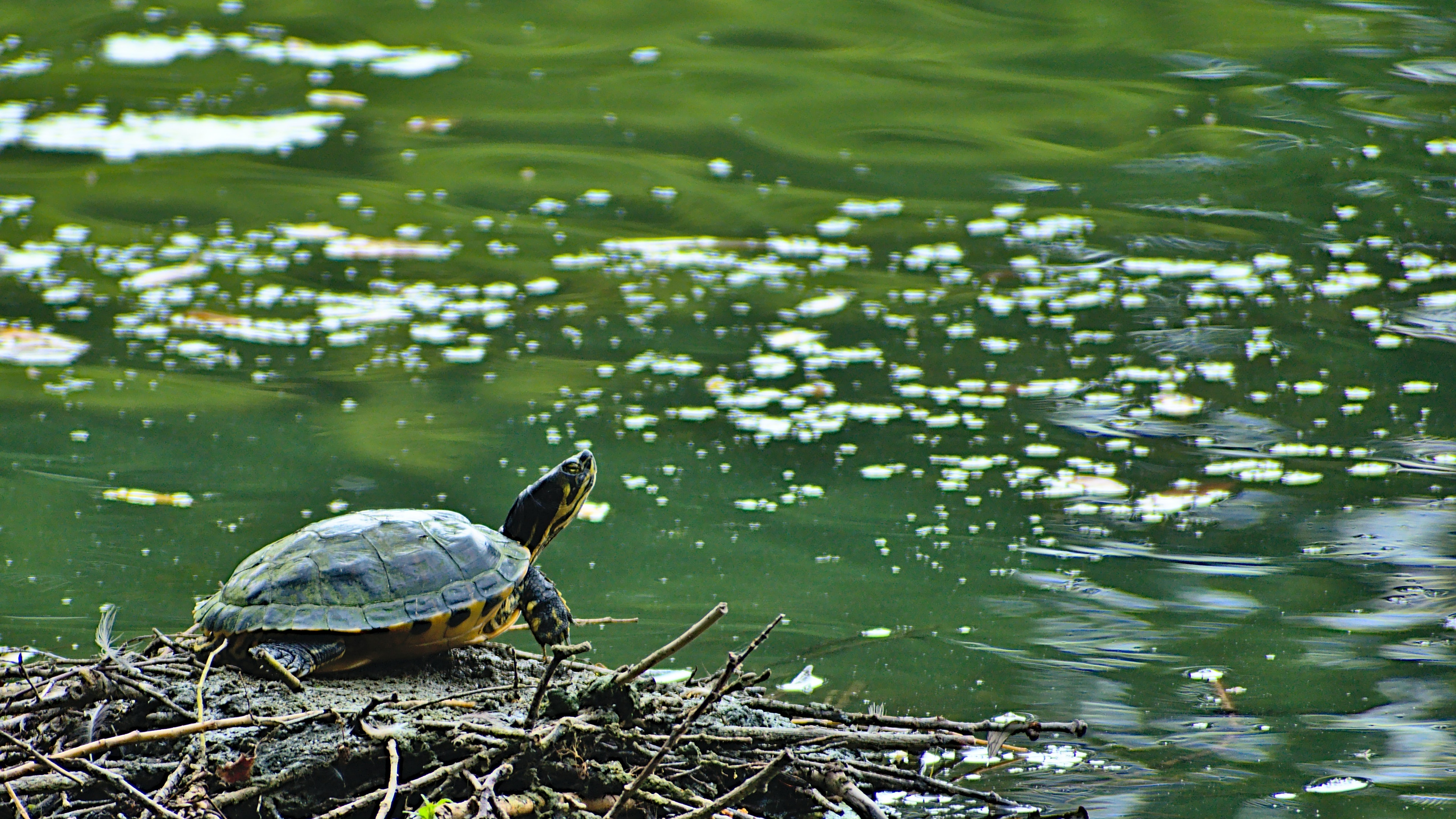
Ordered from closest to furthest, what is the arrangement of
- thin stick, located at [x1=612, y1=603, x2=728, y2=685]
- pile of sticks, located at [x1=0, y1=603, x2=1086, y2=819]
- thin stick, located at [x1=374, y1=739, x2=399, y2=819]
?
thin stick, located at [x1=612, y1=603, x2=728, y2=685] < thin stick, located at [x1=374, y1=739, x2=399, y2=819] < pile of sticks, located at [x1=0, y1=603, x2=1086, y2=819]

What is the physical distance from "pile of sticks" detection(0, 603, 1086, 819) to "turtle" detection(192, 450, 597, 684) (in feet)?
0.47

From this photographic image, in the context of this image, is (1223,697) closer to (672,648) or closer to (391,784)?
(672,648)

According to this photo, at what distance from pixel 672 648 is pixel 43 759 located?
3.76ft

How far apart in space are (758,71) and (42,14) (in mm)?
5835

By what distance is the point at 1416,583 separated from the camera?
5.07 metres

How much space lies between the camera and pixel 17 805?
8.91 feet

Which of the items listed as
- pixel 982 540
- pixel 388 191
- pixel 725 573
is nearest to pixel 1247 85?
pixel 388 191

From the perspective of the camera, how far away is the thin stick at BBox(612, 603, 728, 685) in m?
2.47

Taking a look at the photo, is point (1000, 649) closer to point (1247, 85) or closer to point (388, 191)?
point (388, 191)

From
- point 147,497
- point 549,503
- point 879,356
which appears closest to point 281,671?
point 549,503

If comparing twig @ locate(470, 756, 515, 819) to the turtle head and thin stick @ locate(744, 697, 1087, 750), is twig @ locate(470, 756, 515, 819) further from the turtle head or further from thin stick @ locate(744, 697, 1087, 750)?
the turtle head

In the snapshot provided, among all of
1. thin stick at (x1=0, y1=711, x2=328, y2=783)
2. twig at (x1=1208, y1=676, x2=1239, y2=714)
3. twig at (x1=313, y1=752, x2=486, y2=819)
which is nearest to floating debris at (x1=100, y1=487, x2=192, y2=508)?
thin stick at (x1=0, y1=711, x2=328, y2=783)

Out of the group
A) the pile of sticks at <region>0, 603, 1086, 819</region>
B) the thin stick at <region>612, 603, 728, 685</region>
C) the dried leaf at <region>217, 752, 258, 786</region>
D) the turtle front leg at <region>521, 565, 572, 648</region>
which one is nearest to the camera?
the thin stick at <region>612, 603, 728, 685</region>

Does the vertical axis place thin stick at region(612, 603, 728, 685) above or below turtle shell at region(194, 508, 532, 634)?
above
